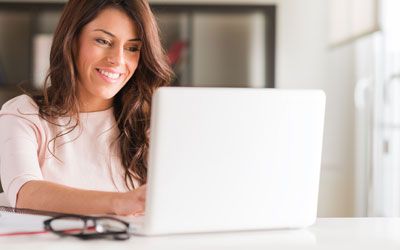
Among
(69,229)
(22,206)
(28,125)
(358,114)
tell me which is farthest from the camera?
(358,114)

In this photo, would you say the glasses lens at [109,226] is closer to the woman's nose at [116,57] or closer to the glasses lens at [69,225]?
the glasses lens at [69,225]

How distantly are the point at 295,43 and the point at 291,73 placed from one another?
19 cm

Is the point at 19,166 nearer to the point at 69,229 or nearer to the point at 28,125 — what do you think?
the point at 28,125

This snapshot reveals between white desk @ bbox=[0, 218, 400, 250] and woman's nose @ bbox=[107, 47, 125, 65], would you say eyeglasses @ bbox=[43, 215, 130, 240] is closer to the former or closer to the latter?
white desk @ bbox=[0, 218, 400, 250]

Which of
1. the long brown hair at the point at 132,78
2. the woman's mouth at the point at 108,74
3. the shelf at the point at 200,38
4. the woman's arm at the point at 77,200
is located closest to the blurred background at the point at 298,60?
the shelf at the point at 200,38

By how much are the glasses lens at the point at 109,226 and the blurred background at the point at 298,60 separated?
8.90 feet

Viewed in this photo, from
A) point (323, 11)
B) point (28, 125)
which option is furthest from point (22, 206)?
point (323, 11)

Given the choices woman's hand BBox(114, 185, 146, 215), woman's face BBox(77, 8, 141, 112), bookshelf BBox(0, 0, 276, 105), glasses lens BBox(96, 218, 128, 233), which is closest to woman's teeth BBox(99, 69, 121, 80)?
woman's face BBox(77, 8, 141, 112)

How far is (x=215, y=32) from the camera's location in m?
4.20

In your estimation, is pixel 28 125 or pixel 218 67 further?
pixel 218 67

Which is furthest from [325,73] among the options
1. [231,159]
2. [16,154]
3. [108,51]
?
[231,159]

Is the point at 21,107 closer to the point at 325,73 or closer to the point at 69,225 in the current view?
the point at 69,225

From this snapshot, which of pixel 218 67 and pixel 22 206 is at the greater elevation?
pixel 218 67

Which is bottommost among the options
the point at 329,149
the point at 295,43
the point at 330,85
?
the point at 329,149
